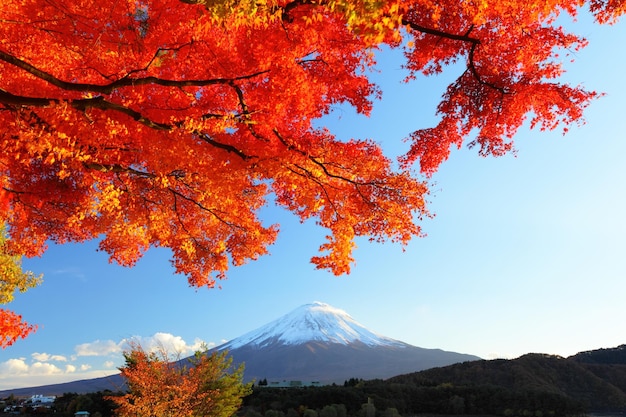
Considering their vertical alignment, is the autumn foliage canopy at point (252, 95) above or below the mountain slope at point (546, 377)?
above

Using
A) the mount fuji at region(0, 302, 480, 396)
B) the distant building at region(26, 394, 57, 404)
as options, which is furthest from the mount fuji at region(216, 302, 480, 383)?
the distant building at region(26, 394, 57, 404)

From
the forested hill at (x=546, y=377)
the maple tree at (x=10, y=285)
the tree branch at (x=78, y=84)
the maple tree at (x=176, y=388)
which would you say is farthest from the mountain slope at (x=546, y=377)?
the tree branch at (x=78, y=84)

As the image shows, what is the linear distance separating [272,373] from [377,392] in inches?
3983

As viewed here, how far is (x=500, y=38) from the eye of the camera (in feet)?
33.9

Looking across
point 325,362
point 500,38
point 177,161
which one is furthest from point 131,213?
point 325,362

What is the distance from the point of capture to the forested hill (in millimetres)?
35250

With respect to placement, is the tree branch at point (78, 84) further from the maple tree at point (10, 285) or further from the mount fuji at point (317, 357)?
the mount fuji at point (317, 357)

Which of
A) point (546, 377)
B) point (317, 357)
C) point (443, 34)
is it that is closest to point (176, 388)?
point (443, 34)

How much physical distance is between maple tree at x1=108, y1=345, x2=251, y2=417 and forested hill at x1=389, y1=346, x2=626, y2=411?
21.9 meters

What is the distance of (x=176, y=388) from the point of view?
13.3 meters

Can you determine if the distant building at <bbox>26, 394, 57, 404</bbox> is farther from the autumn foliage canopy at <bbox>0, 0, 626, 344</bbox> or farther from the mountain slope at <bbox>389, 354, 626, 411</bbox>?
the autumn foliage canopy at <bbox>0, 0, 626, 344</bbox>

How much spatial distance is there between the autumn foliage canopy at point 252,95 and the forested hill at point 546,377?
93.1ft

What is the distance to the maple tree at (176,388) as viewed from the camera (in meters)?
13.1

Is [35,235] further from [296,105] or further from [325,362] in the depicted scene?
[325,362]
